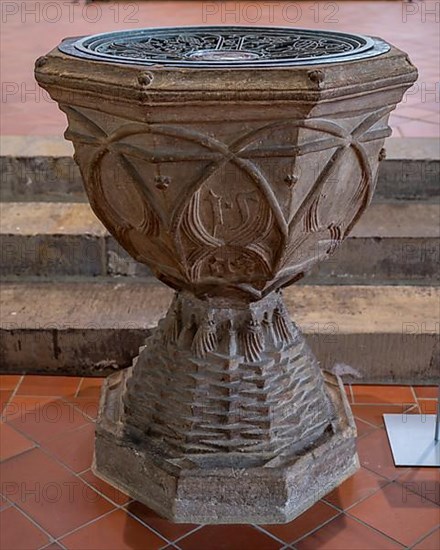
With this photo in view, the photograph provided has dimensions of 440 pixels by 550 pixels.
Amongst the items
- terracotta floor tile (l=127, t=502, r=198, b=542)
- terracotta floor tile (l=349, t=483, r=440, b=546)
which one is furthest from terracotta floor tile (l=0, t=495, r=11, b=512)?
terracotta floor tile (l=349, t=483, r=440, b=546)

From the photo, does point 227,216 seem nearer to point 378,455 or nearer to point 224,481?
point 224,481

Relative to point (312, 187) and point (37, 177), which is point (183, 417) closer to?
point (312, 187)

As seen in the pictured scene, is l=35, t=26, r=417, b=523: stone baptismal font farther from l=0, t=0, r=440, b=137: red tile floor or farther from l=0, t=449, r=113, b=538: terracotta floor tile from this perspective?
l=0, t=0, r=440, b=137: red tile floor

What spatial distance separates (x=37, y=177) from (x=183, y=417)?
136 cm

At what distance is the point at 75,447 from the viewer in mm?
2111

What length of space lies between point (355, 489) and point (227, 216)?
801mm

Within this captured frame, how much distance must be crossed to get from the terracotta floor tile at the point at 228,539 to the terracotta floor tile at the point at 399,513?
22 centimetres

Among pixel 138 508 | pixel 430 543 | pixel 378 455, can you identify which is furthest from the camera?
pixel 378 455

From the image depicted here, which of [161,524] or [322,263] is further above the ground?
[322,263]

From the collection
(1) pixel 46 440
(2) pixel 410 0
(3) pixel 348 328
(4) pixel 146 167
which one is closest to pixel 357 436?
(3) pixel 348 328

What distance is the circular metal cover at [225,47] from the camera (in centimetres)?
153

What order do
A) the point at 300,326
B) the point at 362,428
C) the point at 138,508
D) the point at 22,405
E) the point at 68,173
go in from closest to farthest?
the point at 138,508 < the point at 362,428 < the point at 22,405 < the point at 300,326 < the point at 68,173

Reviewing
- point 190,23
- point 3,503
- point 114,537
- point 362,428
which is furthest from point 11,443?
point 190,23

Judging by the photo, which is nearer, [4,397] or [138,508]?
[138,508]
